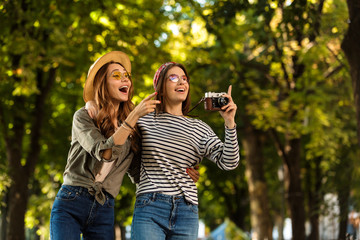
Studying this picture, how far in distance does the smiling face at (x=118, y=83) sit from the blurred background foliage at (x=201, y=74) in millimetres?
5235

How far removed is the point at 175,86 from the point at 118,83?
432 mm

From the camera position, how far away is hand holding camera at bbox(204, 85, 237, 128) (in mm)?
4238

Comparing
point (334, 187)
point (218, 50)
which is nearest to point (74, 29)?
point (218, 50)

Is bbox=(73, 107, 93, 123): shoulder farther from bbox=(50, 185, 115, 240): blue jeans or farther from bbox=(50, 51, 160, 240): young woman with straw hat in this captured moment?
bbox=(50, 185, 115, 240): blue jeans

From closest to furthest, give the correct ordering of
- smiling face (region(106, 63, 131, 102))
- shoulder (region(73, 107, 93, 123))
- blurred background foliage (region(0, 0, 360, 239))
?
shoulder (region(73, 107, 93, 123)), smiling face (region(106, 63, 131, 102)), blurred background foliage (region(0, 0, 360, 239))

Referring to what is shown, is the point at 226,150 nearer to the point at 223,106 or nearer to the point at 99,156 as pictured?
the point at 223,106

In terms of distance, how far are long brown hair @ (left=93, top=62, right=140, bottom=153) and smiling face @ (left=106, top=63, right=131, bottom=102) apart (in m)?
0.03

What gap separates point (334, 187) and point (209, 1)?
959cm

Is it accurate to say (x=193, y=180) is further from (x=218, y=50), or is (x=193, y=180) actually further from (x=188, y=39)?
(x=188, y=39)

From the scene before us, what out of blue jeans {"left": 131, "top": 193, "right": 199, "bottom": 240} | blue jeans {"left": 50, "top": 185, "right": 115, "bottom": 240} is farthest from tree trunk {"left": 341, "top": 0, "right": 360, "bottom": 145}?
blue jeans {"left": 50, "top": 185, "right": 115, "bottom": 240}

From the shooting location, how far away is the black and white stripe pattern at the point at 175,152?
424 cm

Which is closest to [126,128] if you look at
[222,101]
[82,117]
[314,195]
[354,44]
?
[82,117]

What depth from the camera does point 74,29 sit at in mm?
13586

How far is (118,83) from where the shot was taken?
177 inches
